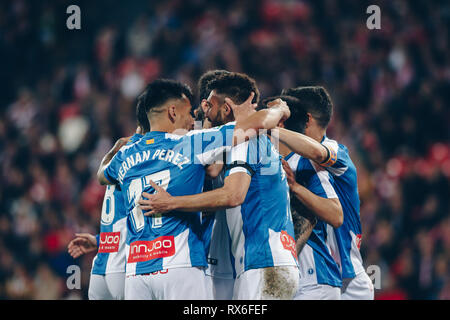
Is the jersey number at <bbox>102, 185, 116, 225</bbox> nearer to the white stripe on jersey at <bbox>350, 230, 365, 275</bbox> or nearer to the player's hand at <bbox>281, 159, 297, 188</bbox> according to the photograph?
the player's hand at <bbox>281, 159, 297, 188</bbox>

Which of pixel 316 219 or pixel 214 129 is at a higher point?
pixel 214 129

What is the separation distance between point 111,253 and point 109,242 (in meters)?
0.09

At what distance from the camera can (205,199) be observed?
391cm

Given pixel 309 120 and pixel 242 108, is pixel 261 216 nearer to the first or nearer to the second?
pixel 242 108

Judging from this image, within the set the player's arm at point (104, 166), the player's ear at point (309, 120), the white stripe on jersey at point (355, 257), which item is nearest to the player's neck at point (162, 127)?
the player's arm at point (104, 166)

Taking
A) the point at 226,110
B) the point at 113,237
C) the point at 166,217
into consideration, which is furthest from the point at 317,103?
the point at 113,237

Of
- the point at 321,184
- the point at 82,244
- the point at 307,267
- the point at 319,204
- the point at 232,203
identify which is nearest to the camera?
the point at 232,203

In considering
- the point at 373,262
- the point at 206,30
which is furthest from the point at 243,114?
the point at 206,30

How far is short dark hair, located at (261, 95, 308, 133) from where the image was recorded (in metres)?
4.91

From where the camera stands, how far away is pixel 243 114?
14.5 feet

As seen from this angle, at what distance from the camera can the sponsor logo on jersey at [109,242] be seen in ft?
16.3

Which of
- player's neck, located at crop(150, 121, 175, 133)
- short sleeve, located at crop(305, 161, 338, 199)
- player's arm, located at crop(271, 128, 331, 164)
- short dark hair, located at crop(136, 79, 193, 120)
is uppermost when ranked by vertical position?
short dark hair, located at crop(136, 79, 193, 120)

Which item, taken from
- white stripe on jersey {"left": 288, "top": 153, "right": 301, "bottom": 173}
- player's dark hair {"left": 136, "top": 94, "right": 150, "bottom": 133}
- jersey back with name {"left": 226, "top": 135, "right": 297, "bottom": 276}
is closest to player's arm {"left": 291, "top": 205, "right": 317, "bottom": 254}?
white stripe on jersey {"left": 288, "top": 153, "right": 301, "bottom": 173}
